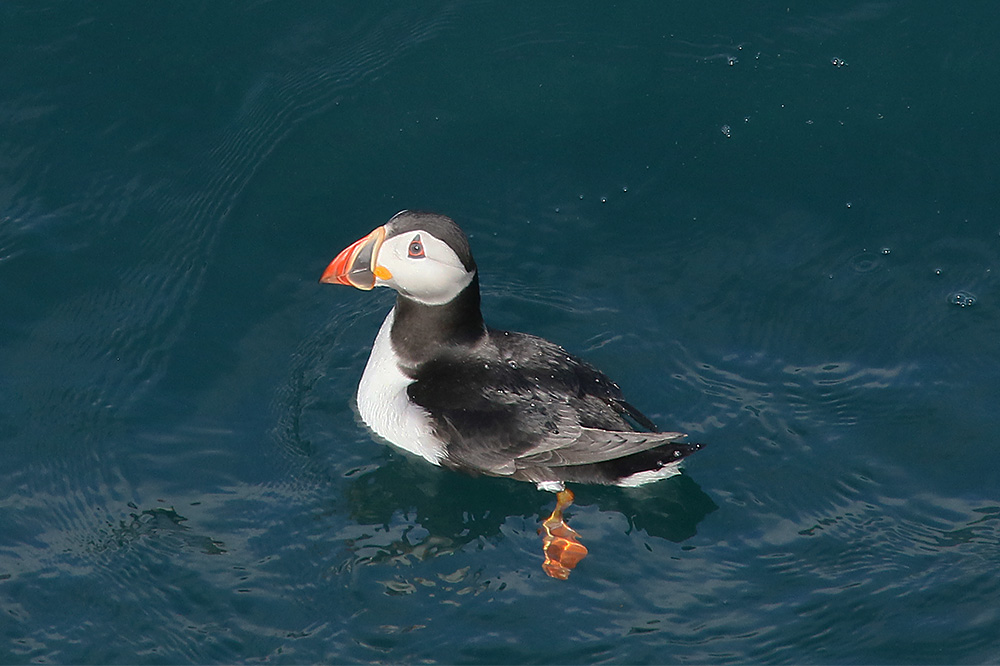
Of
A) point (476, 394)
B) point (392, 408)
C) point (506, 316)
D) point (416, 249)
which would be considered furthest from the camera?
point (506, 316)

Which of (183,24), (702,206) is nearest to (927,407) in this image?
(702,206)

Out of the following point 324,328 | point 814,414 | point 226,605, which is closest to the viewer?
point 226,605

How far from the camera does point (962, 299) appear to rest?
7184 mm

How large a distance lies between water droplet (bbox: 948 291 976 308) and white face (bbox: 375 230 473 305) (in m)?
2.96

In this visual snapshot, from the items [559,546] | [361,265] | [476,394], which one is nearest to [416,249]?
[361,265]

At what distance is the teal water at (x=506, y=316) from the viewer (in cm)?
590

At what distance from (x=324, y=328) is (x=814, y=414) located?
9.58ft

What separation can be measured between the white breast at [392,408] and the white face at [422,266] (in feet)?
1.35

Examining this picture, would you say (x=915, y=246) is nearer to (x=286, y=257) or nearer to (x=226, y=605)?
(x=286, y=257)

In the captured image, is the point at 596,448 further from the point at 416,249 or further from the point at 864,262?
the point at 864,262

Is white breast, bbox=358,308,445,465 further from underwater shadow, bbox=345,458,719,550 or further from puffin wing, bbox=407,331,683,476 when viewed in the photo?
underwater shadow, bbox=345,458,719,550

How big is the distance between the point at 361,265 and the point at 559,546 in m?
1.80

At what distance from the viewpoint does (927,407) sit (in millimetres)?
6723

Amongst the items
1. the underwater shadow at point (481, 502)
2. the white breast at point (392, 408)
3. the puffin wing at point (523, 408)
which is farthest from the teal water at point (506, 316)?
the puffin wing at point (523, 408)
